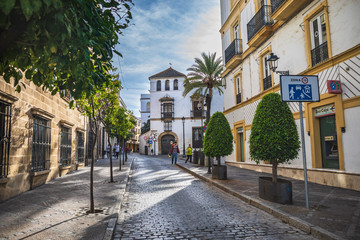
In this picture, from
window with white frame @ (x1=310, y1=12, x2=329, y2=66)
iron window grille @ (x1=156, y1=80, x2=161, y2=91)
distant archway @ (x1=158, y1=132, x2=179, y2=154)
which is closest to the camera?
window with white frame @ (x1=310, y1=12, x2=329, y2=66)

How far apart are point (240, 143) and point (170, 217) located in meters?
13.2

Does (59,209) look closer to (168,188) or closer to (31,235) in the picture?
(31,235)

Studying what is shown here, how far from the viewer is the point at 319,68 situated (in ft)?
32.8

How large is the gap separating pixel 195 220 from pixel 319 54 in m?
8.13

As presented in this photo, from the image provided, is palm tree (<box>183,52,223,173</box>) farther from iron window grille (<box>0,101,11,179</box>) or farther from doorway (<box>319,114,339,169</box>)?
iron window grille (<box>0,101,11,179</box>)

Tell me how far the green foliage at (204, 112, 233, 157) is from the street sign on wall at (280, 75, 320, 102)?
5508 millimetres

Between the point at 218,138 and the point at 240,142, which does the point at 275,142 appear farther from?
the point at 240,142

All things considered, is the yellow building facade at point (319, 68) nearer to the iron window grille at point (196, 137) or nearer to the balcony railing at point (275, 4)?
the balcony railing at point (275, 4)

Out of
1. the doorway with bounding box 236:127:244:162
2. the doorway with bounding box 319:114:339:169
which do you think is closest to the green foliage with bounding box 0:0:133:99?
the doorway with bounding box 319:114:339:169

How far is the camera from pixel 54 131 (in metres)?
12.0

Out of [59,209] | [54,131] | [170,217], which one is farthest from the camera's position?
[54,131]

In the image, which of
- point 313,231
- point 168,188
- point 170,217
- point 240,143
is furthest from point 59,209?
point 240,143

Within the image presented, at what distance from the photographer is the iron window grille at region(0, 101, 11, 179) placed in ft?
23.4

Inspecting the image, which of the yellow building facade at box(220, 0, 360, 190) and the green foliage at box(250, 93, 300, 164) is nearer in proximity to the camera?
the green foliage at box(250, 93, 300, 164)
